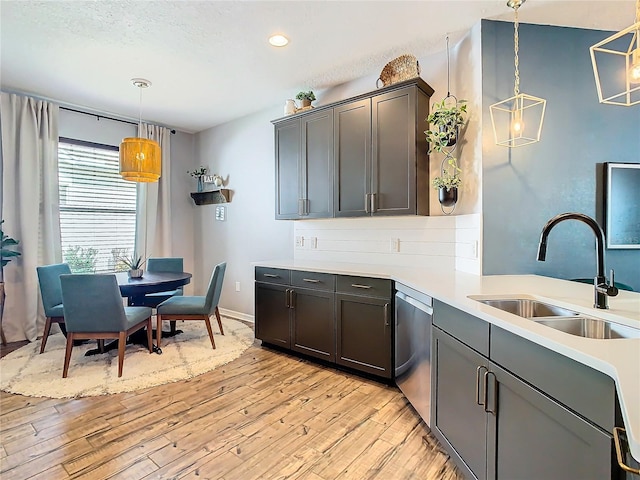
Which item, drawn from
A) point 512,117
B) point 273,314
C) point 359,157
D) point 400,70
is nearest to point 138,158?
point 273,314

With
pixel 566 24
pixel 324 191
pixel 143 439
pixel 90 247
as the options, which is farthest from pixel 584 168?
pixel 90 247

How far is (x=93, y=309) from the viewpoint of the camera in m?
2.73

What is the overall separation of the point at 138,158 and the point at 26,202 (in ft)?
4.81

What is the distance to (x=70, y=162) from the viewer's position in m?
4.11

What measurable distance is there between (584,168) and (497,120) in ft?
2.34

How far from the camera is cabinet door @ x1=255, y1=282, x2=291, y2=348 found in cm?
323

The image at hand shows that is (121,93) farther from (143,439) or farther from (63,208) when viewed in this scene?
(143,439)

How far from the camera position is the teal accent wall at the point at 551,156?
7.91 ft

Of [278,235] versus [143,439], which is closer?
[143,439]

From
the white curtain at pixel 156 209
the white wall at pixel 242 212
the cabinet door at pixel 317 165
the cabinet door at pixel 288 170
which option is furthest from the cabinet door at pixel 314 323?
the white curtain at pixel 156 209

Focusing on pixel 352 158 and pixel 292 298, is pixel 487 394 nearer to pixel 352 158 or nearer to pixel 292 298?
pixel 292 298

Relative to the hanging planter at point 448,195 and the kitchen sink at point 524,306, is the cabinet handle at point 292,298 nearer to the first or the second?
the hanging planter at point 448,195

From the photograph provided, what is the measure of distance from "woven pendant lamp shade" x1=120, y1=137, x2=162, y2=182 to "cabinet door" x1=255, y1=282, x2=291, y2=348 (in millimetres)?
1585

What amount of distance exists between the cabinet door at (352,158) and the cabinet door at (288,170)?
0.48m
